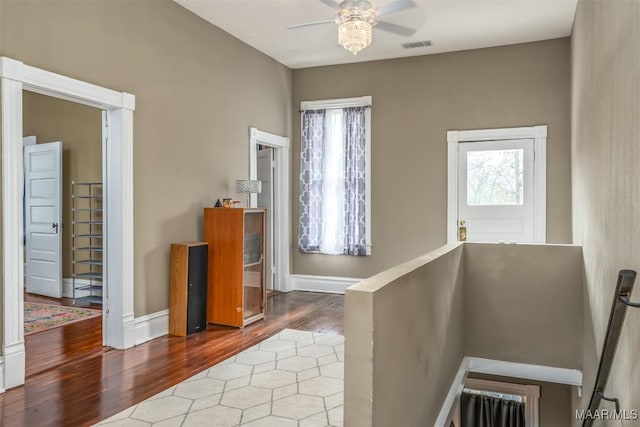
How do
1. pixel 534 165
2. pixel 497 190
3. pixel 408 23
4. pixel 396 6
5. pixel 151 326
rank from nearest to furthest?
1. pixel 396 6
2. pixel 151 326
3. pixel 408 23
4. pixel 534 165
5. pixel 497 190

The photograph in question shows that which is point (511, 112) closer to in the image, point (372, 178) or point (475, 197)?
point (475, 197)

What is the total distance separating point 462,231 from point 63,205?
210 inches

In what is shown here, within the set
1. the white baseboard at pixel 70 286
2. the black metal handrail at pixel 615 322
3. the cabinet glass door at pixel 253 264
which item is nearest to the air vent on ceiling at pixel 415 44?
the cabinet glass door at pixel 253 264

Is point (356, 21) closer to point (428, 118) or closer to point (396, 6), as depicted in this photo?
point (396, 6)

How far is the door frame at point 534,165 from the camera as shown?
5.54m

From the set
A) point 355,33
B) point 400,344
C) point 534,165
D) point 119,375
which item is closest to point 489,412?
point 534,165

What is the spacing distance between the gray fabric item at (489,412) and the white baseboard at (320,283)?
223 cm

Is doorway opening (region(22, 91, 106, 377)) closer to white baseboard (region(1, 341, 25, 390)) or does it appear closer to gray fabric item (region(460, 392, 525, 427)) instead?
white baseboard (region(1, 341, 25, 390))

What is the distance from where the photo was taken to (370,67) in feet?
20.9

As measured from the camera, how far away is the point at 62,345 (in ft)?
13.3

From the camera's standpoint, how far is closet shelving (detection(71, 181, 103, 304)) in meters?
6.13

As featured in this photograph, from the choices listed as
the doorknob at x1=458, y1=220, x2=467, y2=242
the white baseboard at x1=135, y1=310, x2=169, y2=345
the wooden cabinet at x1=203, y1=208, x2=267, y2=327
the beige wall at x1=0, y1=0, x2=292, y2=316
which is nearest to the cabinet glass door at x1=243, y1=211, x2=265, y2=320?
the wooden cabinet at x1=203, y1=208, x2=267, y2=327

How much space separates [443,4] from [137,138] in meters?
3.19

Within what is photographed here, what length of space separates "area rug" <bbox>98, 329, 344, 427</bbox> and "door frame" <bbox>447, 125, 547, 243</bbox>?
2821 mm
